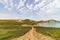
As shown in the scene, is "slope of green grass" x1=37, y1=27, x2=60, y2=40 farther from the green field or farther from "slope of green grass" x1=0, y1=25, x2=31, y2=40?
"slope of green grass" x1=0, y1=25, x2=31, y2=40

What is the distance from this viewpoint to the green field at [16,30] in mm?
2537

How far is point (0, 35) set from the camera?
2520 millimetres

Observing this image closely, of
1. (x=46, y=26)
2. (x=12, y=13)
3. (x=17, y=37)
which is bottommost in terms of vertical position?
(x=17, y=37)

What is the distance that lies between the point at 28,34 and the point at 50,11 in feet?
1.59

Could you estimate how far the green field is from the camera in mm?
2537

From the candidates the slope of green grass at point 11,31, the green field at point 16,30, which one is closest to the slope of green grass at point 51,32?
the green field at point 16,30

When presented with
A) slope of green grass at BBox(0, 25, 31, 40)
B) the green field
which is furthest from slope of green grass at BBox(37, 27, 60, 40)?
slope of green grass at BBox(0, 25, 31, 40)

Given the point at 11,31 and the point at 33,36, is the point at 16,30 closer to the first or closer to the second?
the point at 11,31

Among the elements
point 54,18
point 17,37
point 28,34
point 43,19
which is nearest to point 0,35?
point 17,37

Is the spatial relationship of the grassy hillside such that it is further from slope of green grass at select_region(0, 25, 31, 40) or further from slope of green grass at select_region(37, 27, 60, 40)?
slope of green grass at select_region(37, 27, 60, 40)

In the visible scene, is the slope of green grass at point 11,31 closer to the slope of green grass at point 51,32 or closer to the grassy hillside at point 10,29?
the grassy hillside at point 10,29

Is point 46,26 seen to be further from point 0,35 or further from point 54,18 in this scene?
point 0,35

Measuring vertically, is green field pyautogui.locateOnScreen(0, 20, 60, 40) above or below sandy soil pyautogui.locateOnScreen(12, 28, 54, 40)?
above

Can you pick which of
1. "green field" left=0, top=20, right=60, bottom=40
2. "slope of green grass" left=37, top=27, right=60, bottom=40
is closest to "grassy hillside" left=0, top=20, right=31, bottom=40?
"green field" left=0, top=20, right=60, bottom=40
